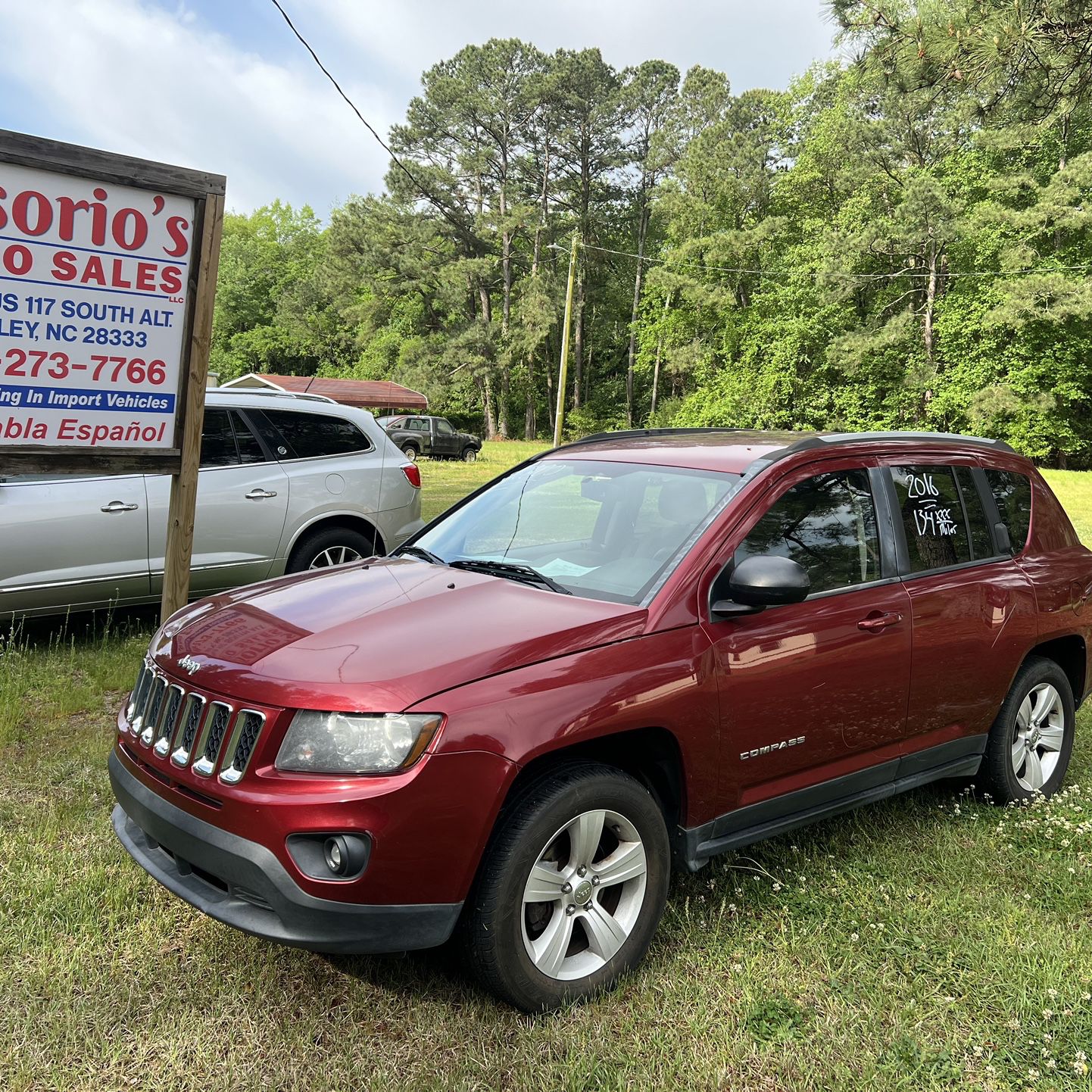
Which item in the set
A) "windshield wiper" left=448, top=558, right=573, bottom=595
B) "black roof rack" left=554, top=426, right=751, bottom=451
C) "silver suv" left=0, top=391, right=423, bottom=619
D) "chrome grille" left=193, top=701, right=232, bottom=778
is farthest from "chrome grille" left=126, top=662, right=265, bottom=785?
"silver suv" left=0, top=391, right=423, bottom=619

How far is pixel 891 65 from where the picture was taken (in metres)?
7.86

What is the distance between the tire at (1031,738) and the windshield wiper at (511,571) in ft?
7.48

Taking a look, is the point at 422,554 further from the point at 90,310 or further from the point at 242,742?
the point at 90,310

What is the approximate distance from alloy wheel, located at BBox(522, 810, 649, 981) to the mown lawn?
0.51 ft

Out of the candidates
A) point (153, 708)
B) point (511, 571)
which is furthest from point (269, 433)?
point (153, 708)

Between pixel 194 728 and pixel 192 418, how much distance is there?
7.94 feet

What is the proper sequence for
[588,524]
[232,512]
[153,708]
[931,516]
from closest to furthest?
[153,708] → [588,524] → [931,516] → [232,512]

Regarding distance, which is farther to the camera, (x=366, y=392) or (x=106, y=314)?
(x=366, y=392)

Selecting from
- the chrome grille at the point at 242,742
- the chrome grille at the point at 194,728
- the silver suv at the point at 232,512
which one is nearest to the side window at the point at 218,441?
the silver suv at the point at 232,512

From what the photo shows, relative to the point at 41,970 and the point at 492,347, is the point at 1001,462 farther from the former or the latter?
the point at 492,347

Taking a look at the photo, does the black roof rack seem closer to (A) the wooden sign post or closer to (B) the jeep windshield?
(B) the jeep windshield

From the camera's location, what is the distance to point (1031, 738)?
170 inches

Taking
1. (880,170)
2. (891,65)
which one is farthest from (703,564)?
(880,170)

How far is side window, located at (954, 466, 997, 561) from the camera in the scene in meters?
4.05
